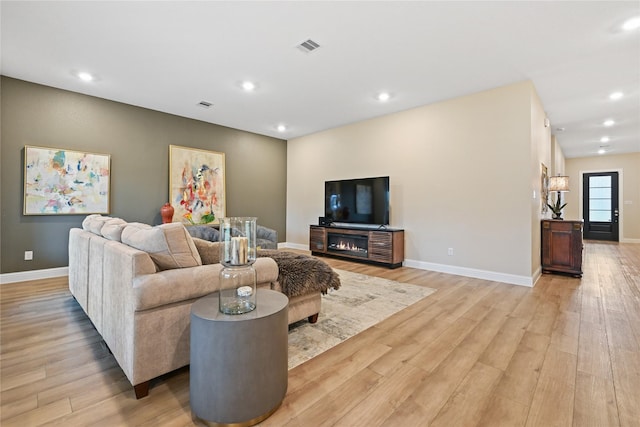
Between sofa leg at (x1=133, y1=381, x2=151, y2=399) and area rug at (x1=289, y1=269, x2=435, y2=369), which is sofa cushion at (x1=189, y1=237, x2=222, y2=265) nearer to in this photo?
sofa leg at (x1=133, y1=381, x2=151, y2=399)

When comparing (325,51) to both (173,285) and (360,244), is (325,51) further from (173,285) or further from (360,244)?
(360,244)

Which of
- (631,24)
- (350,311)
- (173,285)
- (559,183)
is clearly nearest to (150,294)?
(173,285)

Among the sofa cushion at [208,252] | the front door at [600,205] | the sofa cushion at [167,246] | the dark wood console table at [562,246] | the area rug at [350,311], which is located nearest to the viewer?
the sofa cushion at [167,246]

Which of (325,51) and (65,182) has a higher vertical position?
(325,51)

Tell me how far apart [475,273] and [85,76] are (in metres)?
6.10

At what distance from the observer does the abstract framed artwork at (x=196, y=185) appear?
5.34 metres

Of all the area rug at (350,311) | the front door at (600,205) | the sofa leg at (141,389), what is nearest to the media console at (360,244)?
the area rug at (350,311)

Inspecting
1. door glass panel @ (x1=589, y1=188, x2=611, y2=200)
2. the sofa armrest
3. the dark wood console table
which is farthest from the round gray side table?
door glass panel @ (x1=589, y1=188, x2=611, y2=200)

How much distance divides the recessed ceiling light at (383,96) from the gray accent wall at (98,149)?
2.94m

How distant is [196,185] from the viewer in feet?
18.5

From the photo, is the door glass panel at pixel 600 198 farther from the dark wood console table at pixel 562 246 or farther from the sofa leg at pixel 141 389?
the sofa leg at pixel 141 389

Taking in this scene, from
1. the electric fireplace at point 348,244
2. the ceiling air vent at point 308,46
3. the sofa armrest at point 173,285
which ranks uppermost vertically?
the ceiling air vent at point 308,46

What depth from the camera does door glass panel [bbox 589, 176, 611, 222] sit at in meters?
8.95

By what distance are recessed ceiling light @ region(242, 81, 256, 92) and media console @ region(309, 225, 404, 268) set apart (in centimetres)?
294
